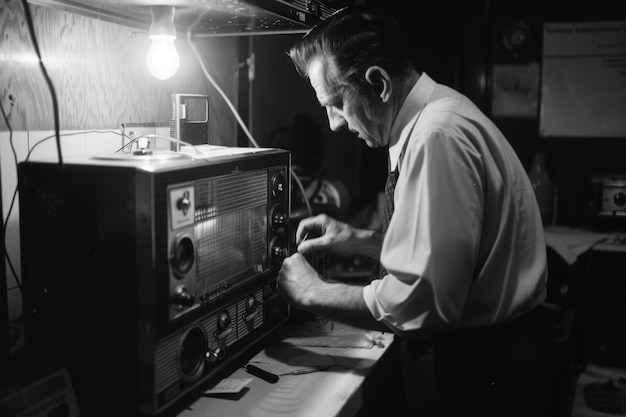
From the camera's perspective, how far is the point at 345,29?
1432mm

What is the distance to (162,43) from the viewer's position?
1.61m

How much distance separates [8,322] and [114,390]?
1.11ft

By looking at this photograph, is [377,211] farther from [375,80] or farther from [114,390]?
[114,390]

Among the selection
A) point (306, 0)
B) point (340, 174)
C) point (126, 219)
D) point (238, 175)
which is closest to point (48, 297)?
point (126, 219)

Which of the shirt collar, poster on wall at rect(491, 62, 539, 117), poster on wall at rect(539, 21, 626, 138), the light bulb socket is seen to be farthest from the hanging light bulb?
poster on wall at rect(539, 21, 626, 138)

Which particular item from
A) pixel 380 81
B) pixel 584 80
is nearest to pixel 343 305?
pixel 380 81

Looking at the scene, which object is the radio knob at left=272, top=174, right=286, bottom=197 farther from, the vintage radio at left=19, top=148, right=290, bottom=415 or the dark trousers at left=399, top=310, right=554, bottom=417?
the dark trousers at left=399, top=310, right=554, bottom=417

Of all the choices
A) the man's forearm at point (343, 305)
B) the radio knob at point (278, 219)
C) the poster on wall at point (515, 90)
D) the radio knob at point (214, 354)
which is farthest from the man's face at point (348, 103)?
the poster on wall at point (515, 90)

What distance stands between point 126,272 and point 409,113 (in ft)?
2.39

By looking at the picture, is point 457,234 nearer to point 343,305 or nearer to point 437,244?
point 437,244

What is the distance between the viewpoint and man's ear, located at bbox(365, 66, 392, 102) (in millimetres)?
1433

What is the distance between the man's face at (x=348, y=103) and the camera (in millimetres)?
1493

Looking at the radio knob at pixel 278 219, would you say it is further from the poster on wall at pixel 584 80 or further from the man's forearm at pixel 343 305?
the poster on wall at pixel 584 80

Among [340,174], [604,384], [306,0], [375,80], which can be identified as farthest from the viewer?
[340,174]
